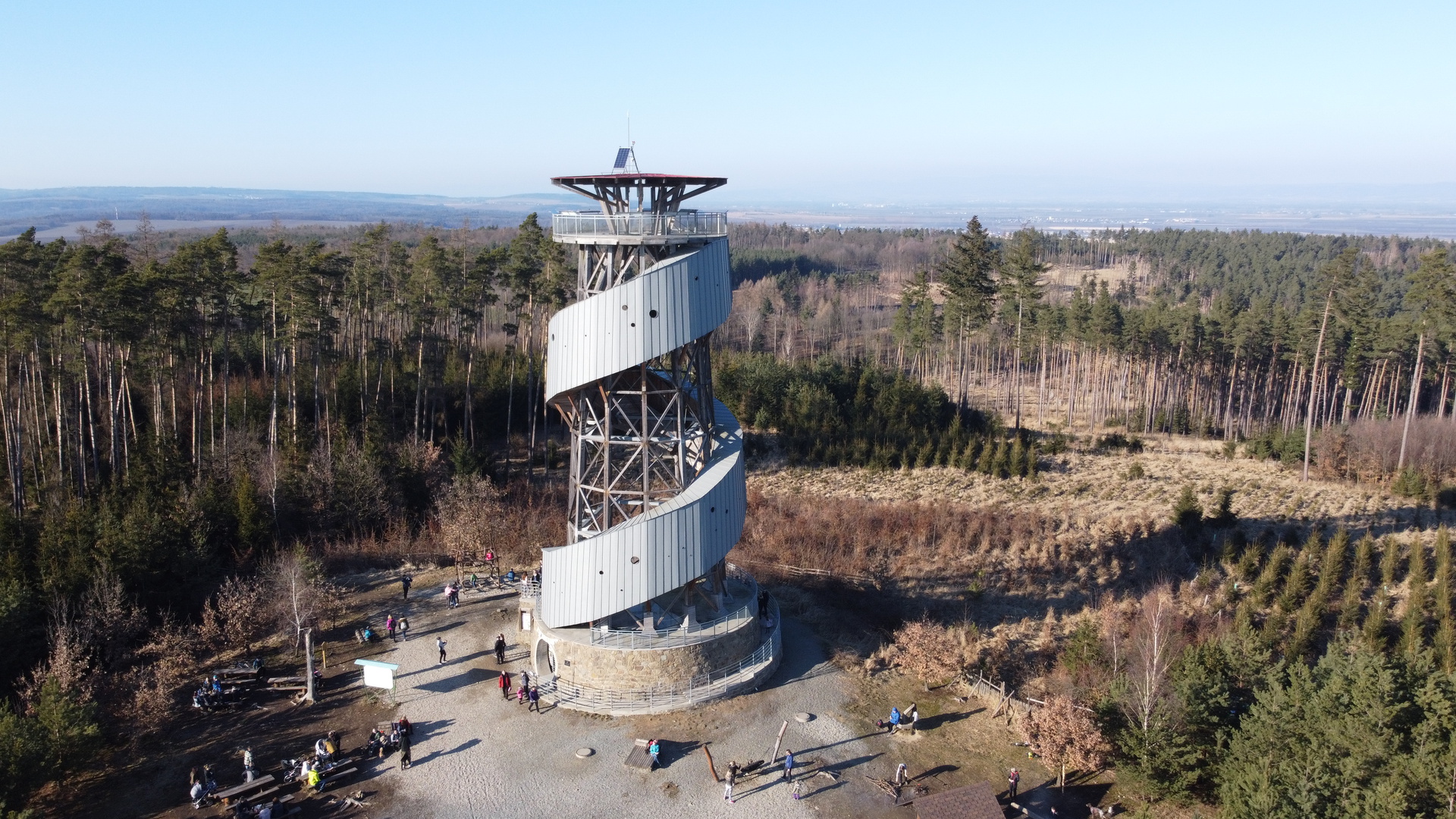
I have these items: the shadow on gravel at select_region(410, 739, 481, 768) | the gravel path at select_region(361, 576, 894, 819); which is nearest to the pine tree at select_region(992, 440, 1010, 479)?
the gravel path at select_region(361, 576, 894, 819)

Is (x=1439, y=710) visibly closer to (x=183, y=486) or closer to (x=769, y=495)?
(x=769, y=495)

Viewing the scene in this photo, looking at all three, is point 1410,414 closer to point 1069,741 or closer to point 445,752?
point 1069,741

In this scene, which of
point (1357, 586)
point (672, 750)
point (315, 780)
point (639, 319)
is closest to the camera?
point (315, 780)

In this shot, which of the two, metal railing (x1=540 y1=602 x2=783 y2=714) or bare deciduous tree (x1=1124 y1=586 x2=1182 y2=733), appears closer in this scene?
bare deciduous tree (x1=1124 y1=586 x2=1182 y2=733)

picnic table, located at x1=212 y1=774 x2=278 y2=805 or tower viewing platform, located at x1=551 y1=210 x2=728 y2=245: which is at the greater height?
tower viewing platform, located at x1=551 y1=210 x2=728 y2=245

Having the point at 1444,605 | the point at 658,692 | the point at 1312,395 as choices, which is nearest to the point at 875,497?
the point at 1444,605

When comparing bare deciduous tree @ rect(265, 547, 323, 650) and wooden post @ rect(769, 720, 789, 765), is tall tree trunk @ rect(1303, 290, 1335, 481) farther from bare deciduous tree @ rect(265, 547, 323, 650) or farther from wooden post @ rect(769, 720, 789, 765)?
bare deciduous tree @ rect(265, 547, 323, 650)
